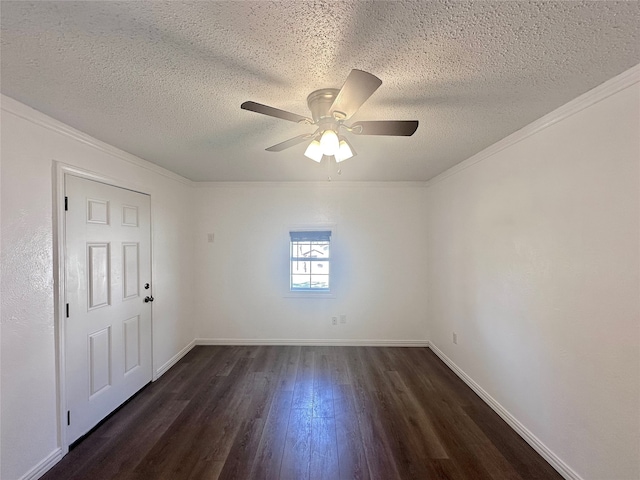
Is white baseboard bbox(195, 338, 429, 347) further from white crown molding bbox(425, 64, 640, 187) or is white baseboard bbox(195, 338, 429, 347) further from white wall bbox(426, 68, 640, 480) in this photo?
white crown molding bbox(425, 64, 640, 187)

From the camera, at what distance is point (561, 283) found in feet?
5.74

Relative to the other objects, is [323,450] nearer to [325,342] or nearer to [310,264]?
[325,342]

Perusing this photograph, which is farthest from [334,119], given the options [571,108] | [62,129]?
[62,129]

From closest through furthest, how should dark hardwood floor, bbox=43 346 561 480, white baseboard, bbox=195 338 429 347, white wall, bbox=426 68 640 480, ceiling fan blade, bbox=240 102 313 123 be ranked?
1. ceiling fan blade, bbox=240 102 313 123
2. white wall, bbox=426 68 640 480
3. dark hardwood floor, bbox=43 346 561 480
4. white baseboard, bbox=195 338 429 347

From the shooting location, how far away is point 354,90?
1.18 m

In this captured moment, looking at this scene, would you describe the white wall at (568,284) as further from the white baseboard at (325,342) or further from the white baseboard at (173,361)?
the white baseboard at (173,361)

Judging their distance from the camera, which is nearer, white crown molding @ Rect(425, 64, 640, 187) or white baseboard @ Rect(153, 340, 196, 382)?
white crown molding @ Rect(425, 64, 640, 187)

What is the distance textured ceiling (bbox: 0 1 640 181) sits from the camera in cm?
98

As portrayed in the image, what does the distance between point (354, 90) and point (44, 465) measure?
2969 mm

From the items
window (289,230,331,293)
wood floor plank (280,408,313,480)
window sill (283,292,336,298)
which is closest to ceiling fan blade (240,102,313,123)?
wood floor plank (280,408,313,480)

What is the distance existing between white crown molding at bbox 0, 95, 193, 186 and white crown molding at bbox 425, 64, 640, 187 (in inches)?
130

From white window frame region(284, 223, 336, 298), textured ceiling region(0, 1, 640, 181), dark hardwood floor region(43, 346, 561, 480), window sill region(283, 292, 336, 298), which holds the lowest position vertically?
dark hardwood floor region(43, 346, 561, 480)

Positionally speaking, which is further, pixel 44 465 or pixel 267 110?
pixel 44 465

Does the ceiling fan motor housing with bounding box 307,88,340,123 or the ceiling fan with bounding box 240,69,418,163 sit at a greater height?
the ceiling fan motor housing with bounding box 307,88,340,123
